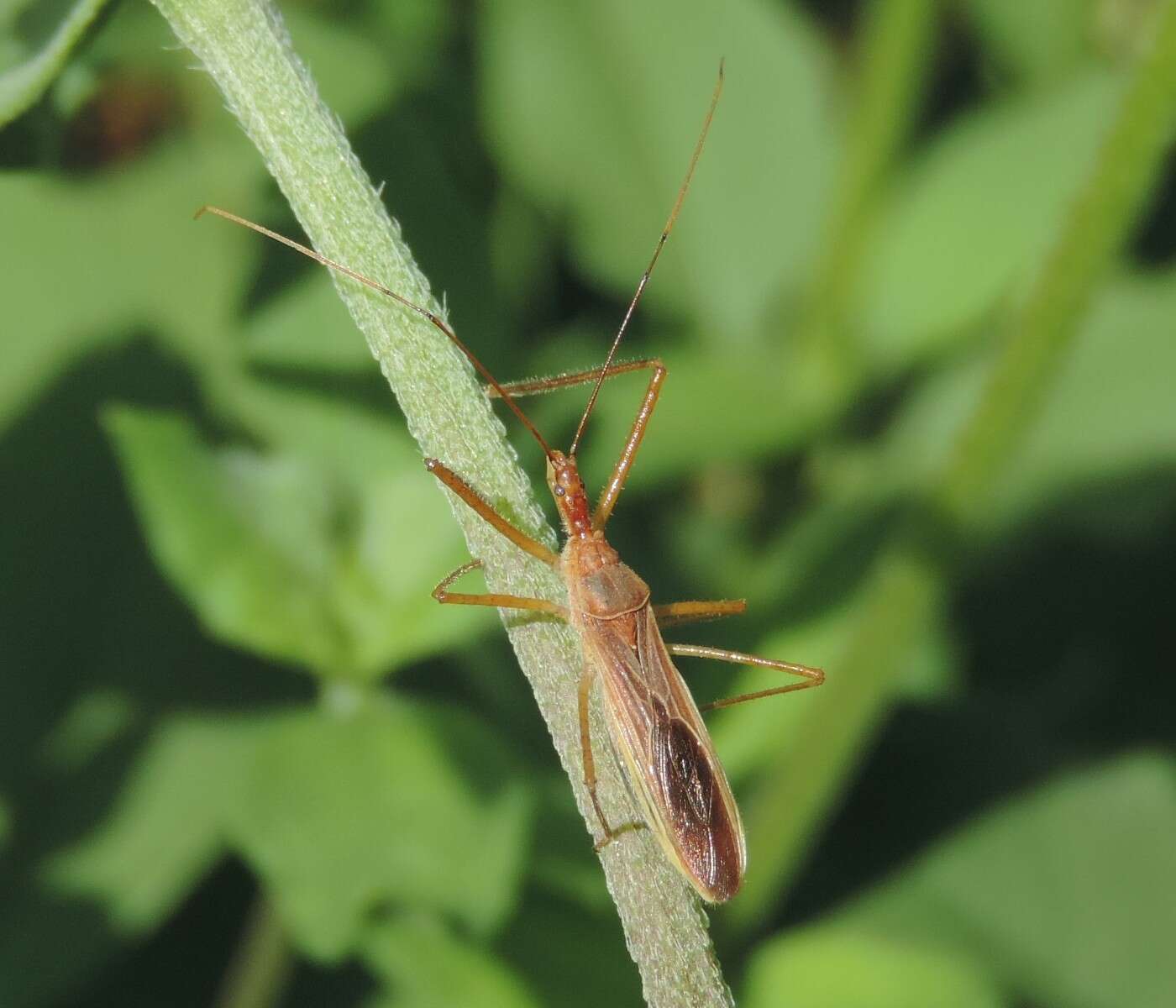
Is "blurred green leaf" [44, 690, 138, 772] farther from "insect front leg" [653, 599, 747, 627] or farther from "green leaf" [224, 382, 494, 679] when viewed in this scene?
"insect front leg" [653, 599, 747, 627]

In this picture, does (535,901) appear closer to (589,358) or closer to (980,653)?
(589,358)

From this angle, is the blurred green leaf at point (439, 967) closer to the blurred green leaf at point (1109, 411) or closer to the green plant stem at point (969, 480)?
the green plant stem at point (969, 480)

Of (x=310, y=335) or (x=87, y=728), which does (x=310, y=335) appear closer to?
(x=310, y=335)

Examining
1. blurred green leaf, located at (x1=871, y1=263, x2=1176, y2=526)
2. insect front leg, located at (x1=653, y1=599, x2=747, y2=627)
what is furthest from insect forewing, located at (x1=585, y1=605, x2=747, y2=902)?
blurred green leaf, located at (x1=871, y1=263, x2=1176, y2=526)

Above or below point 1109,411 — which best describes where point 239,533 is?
above

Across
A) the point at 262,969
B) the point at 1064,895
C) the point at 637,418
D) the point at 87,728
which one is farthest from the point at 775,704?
the point at 87,728

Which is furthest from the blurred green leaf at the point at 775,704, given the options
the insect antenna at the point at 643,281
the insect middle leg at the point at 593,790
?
the insect middle leg at the point at 593,790
